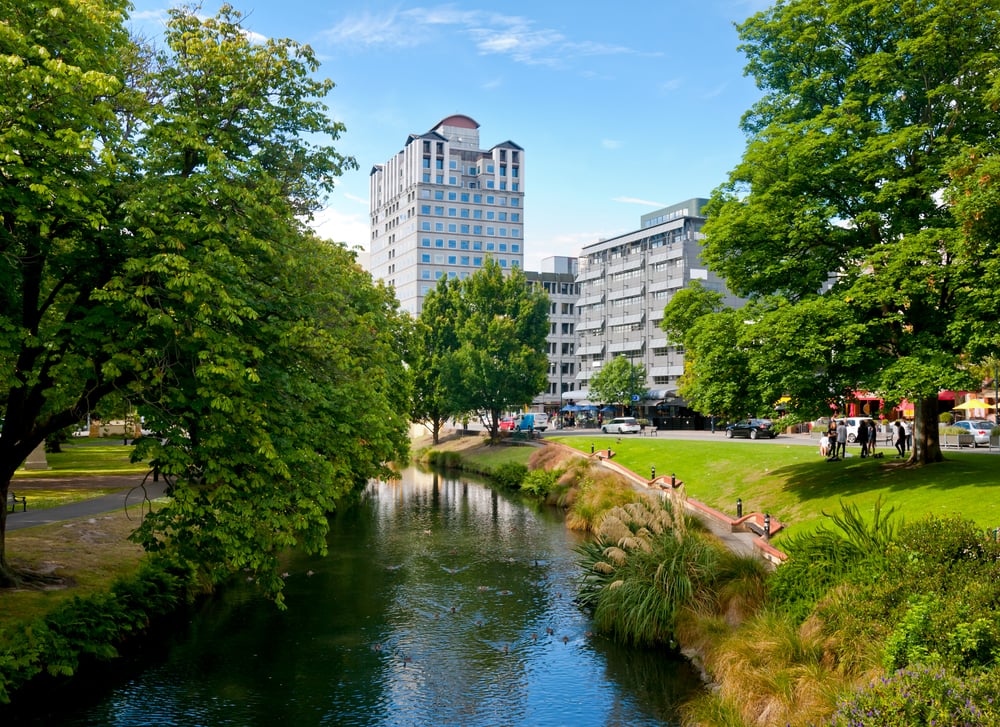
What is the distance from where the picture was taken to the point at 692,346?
30766 millimetres

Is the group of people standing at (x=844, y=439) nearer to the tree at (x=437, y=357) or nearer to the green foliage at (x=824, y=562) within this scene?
the green foliage at (x=824, y=562)

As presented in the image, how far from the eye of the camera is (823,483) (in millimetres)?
29406

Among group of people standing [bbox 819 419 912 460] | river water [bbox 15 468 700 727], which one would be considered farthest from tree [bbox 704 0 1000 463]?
river water [bbox 15 468 700 727]

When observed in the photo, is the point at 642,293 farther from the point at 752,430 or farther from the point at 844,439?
the point at 844,439

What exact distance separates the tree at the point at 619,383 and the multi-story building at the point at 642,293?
90.6 inches

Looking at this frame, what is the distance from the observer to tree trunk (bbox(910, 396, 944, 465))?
28344 millimetres

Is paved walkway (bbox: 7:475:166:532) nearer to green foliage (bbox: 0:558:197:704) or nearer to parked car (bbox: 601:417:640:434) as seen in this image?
green foliage (bbox: 0:558:197:704)

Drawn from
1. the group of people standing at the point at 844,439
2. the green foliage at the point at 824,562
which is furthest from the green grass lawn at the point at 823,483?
the green foliage at the point at 824,562

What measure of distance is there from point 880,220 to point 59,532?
29.6 m

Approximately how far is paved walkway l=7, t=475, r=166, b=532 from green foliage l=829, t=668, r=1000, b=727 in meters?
17.9

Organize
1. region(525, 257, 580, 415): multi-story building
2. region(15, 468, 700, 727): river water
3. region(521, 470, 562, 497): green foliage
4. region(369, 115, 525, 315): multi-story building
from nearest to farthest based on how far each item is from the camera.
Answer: region(15, 468, 700, 727): river water < region(521, 470, 562, 497): green foliage < region(525, 257, 580, 415): multi-story building < region(369, 115, 525, 315): multi-story building

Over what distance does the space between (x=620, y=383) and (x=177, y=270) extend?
9486cm

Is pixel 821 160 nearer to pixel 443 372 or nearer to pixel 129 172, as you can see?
pixel 129 172

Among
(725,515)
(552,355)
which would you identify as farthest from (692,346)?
(552,355)
